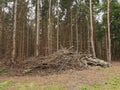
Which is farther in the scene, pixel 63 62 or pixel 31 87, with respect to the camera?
pixel 63 62

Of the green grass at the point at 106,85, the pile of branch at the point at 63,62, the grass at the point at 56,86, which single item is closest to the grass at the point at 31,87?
the grass at the point at 56,86

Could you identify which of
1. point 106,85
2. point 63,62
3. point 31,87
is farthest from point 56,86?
point 63,62

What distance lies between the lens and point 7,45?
30.0 metres

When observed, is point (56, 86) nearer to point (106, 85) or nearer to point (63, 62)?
point (106, 85)

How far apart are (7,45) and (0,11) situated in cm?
451

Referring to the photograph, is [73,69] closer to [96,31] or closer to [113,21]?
[113,21]

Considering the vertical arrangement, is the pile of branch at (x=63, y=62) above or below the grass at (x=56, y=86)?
above

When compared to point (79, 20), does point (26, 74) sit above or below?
below

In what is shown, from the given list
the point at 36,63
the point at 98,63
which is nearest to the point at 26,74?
the point at 36,63

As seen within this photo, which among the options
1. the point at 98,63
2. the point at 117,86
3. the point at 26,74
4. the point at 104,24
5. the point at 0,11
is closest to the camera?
the point at 117,86

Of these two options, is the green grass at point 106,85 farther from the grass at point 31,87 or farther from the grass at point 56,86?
the grass at point 31,87

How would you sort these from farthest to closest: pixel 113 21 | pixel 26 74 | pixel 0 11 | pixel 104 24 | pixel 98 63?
pixel 104 24
pixel 113 21
pixel 0 11
pixel 98 63
pixel 26 74

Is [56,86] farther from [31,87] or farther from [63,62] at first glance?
[63,62]

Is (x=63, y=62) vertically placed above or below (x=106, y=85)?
above
